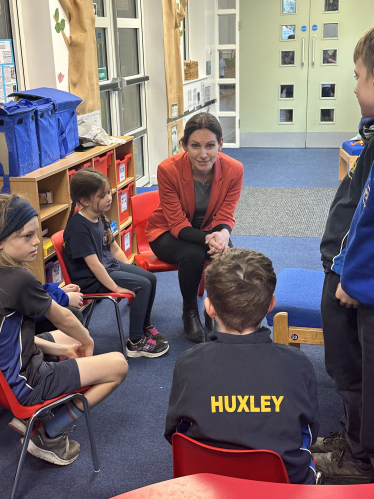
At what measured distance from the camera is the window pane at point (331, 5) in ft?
24.8

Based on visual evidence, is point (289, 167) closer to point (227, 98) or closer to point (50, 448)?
point (227, 98)

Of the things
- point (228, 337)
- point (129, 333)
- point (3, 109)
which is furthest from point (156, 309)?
point (228, 337)

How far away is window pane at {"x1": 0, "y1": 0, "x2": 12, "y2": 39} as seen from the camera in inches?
119

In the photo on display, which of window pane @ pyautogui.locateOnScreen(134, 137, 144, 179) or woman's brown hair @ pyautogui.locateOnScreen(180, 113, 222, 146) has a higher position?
woman's brown hair @ pyautogui.locateOnScreen(180, 113, 222, 146)

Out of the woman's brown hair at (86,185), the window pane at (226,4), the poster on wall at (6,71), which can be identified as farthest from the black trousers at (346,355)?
the window pane at (226,4)

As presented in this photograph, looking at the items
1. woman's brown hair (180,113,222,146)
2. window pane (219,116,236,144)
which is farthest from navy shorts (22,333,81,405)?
window pane (219,116,236,144)

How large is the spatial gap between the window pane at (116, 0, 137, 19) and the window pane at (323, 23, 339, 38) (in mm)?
3596

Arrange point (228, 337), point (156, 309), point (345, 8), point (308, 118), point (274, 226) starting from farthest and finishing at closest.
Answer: point (308, 118) < point (345, 8) < point (274, 226) < point (156, 309) < point (228, 337)

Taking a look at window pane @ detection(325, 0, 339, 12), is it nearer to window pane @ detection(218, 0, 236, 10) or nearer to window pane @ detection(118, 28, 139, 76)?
window pane @ detection(218, 0, 236, 10)

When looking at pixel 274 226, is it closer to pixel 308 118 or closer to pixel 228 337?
pixel 228 337

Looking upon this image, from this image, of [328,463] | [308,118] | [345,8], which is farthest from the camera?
[308,118]

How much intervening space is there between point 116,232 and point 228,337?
2360 mm

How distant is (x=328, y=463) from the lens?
1688mm

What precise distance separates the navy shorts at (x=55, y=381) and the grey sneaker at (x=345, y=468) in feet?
2.79
